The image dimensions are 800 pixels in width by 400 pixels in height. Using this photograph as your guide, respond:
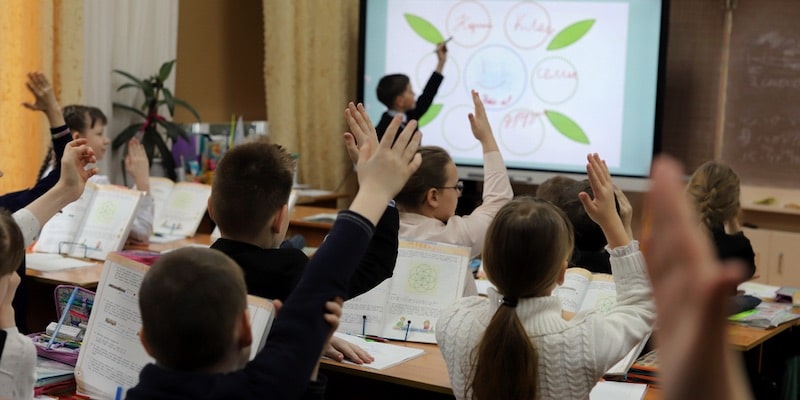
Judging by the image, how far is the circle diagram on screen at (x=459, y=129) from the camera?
6.02 meters

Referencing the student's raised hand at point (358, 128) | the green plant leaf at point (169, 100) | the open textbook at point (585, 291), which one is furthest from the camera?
the green plant leaf at point (169, 100)

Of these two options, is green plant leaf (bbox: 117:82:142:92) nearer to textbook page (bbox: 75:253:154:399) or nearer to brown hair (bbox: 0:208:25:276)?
textbook page (bbox: 75:253:154:399)

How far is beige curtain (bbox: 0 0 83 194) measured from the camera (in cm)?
426

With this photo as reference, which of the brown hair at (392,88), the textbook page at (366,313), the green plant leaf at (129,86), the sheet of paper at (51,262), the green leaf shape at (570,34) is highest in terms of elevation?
the green leaf shape at (570,34)

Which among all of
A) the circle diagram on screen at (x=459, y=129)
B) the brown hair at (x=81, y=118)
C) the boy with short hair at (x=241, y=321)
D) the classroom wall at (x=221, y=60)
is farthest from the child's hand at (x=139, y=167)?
the circle diagram on screen at (x=459, y=129)

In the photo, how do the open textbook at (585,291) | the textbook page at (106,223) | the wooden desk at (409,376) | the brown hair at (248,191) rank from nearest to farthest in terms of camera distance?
the brown hair at (248,191) → the wooden desk at (409,376) → the open textbook at (585,291) → the textbook page at (106,223)

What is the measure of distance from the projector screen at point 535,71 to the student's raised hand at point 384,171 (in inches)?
179

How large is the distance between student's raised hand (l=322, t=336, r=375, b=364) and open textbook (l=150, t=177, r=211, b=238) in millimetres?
2010

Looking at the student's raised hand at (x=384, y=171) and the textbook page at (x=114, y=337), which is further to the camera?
the textbook page at (x=114, y=337)

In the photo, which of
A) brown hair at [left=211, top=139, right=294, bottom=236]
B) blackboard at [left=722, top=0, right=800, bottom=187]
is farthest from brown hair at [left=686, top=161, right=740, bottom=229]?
Answer: blackboard at [left=722, top=0, right=800, bottom=187]

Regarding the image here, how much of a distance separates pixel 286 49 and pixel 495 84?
1.46 m

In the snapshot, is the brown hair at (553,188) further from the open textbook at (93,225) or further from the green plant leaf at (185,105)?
the green plant leaf at (185,105)

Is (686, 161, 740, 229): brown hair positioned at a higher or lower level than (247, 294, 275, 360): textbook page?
higher

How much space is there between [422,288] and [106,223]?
167 cm
